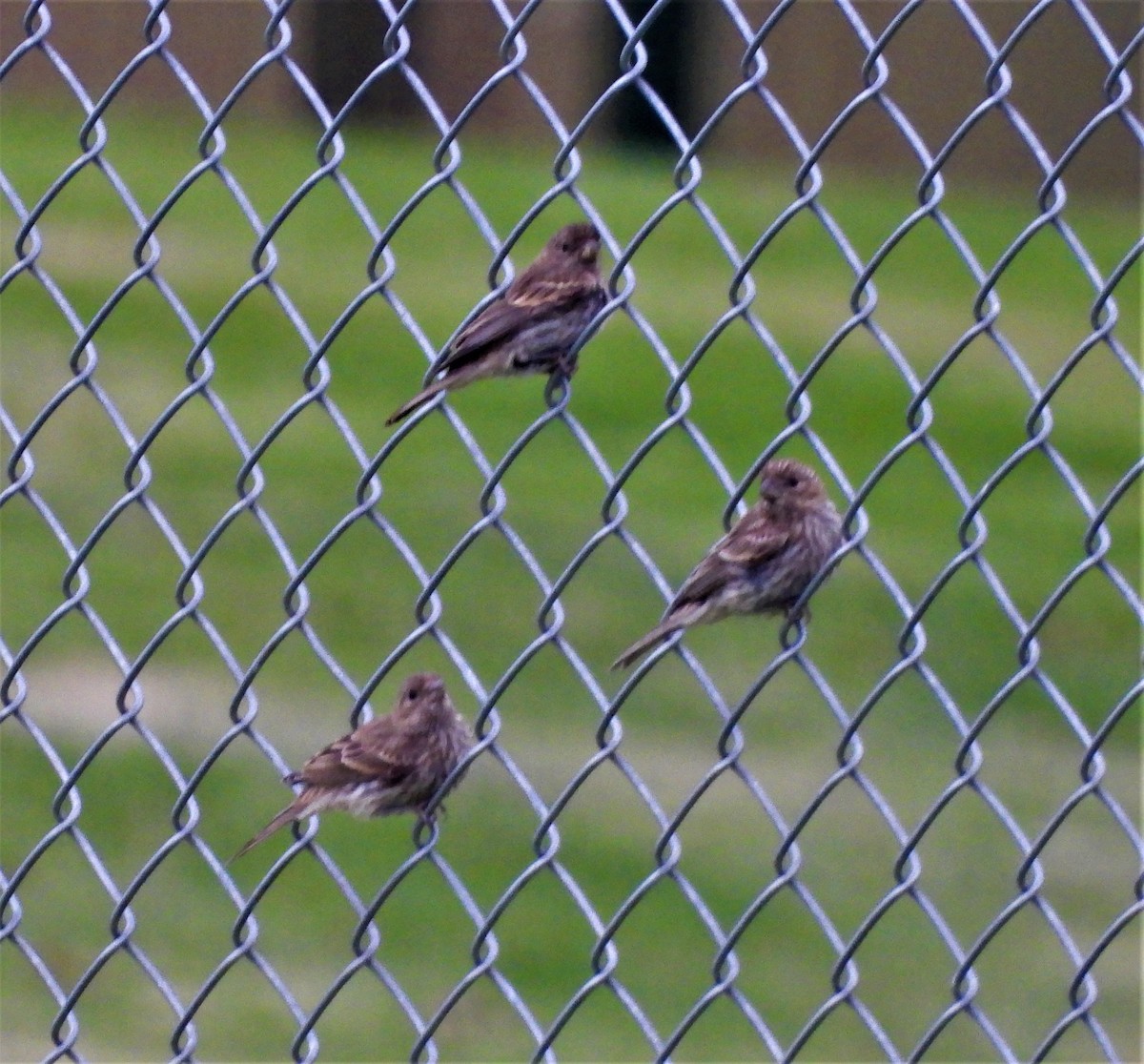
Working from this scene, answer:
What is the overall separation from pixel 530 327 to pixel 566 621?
20.3ft

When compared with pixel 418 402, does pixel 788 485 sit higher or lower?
lower

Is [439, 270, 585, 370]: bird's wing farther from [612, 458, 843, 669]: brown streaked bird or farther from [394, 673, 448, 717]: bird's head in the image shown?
[394, 673, 448, 717]: bird's head

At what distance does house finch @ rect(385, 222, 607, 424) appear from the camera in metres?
3.73

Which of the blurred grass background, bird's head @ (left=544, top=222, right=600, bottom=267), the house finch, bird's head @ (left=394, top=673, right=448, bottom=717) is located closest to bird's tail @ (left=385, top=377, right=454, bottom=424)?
the house finch

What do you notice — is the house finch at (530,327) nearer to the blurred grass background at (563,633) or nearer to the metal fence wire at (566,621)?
the metal fence wire at (566,621)

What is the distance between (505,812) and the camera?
7.89 m

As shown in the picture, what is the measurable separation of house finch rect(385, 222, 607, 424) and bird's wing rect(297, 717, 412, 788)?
61cm

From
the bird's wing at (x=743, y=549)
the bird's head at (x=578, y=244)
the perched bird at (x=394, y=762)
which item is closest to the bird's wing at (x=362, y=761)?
the perched bird at (x=394, y=762)

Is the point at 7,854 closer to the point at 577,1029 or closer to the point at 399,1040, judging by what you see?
the point at 399,1040

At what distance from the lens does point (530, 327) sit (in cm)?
375

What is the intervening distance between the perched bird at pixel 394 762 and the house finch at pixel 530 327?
57 centimetres

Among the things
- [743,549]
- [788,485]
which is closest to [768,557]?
[743,549]

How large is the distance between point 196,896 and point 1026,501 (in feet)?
19.5

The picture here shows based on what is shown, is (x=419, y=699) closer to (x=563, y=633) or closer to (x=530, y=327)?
(x=530, y=327)
